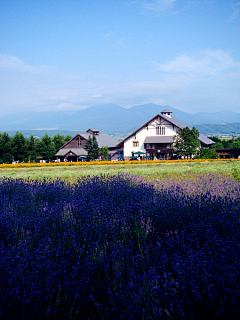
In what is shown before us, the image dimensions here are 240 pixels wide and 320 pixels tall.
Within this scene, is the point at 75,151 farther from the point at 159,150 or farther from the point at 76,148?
the point at 159,150

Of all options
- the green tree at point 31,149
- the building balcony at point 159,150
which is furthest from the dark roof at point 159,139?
the green tree at point 31,149

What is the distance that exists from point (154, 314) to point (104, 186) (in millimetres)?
5792

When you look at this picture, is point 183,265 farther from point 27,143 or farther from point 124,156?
point 27,143

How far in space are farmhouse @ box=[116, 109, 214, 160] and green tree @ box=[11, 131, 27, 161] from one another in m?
18.7

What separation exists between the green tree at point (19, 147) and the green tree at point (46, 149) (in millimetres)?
4178

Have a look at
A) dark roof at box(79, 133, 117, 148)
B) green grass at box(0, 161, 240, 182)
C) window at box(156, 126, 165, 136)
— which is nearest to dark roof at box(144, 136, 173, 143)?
window at box(156, 126, 165, 136)

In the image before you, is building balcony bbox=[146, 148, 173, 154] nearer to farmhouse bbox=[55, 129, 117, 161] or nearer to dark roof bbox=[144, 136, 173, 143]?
dark roof bbox=[144, 136, 173, 143]

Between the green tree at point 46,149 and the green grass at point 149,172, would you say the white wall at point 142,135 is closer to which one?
the green tree at point 46,149

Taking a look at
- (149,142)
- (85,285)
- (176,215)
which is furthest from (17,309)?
(149,142)

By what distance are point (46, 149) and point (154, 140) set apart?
23.1 m

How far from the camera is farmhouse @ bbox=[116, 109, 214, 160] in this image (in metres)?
53.2

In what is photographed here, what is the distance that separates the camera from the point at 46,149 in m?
64.1

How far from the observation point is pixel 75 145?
64.0m

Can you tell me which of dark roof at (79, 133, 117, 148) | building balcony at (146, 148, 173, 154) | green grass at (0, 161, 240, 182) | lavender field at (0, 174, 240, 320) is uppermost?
dark roof at (79, 133, 117, 148)
